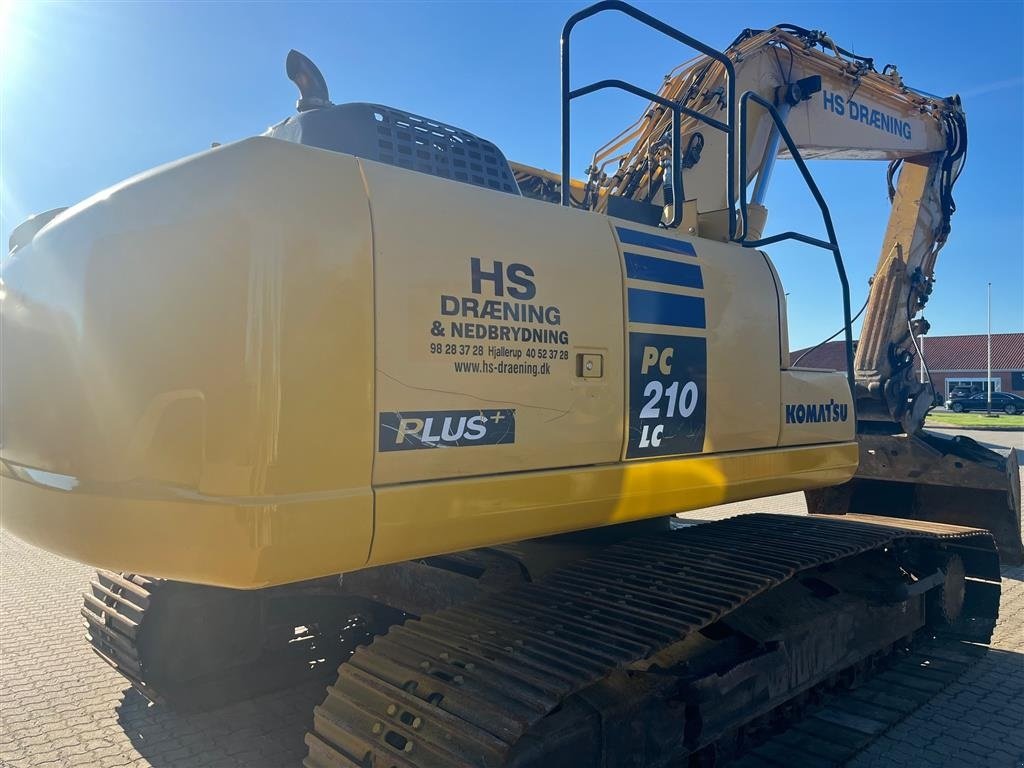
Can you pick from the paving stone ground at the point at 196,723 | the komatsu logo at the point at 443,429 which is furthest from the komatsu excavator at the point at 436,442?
the paving stone ground at the point at 196,723

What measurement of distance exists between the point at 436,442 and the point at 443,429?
1.5 inches

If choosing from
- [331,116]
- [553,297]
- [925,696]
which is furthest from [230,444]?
[925,696]

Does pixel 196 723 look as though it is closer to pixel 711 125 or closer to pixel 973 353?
pixel 711 125

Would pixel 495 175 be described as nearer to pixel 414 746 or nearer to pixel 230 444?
pixel 230 444

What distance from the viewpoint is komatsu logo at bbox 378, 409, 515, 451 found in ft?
6.57

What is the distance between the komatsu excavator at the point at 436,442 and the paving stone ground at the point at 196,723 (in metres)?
0.20

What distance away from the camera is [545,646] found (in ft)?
7.61

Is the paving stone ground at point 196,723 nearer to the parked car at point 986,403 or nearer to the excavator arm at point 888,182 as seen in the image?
the excavator arm at point 888,182

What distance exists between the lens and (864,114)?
661cm

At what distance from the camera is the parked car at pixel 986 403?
35969 millimetres

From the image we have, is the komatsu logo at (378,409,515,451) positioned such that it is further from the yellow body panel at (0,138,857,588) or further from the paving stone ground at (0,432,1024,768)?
the paving stone ground at (0,432,1024,768)

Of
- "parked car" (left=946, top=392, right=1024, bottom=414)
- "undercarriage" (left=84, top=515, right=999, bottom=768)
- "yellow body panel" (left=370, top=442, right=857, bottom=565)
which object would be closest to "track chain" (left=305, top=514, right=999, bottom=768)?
"undercarriage" (left=84, top=515, right=999, bottom=768)

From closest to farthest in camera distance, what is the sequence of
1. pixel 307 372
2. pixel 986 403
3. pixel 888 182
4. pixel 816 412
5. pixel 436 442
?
pixel 307 372, pixel 436 442, pixel 816 412, pixel 888 182, pixel 986 403

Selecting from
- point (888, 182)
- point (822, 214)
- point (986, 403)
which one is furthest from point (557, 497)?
point (986, 403)
